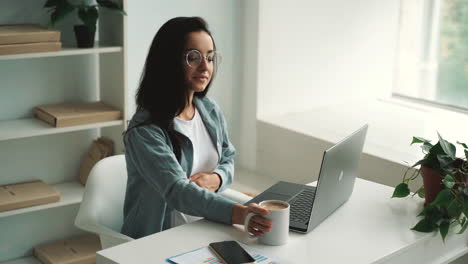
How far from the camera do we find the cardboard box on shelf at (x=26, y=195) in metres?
2.90

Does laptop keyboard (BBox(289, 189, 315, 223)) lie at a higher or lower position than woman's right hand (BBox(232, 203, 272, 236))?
lower

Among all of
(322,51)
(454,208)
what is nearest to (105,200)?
(454,208)

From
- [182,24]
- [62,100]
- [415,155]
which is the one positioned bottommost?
[415,155]

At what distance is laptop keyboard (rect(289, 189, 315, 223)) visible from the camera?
2092 mm

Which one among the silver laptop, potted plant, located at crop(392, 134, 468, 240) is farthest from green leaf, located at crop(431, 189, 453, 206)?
the silver laptop

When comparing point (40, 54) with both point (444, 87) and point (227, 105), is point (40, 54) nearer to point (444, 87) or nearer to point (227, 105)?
point (227, 105)

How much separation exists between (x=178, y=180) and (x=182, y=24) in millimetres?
513

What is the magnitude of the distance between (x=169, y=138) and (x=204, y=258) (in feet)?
1.71

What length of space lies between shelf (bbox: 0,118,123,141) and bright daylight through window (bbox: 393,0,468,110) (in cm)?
220

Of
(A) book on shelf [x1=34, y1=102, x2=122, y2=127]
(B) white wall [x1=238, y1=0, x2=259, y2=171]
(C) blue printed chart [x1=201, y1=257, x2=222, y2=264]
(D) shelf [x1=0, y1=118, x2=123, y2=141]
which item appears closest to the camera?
(C) blue printed chart [x1=201, y1=257, x2=222, y2=264]

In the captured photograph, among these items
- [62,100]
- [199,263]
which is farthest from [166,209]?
[62,100]

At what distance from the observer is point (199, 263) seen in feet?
5.78

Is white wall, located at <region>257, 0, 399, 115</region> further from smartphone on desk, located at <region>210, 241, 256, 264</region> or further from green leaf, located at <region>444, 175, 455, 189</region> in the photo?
smartphone on desk, located at <region>210, 241, 256, 264</region>

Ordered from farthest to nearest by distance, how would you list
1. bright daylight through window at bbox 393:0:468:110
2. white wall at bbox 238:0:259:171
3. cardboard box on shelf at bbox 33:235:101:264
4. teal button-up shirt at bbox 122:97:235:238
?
bright daylight through window at bbox 393:0:468:110 → white wall at bbox 238:0:259:171 → cardboard box on shelf at bbox 33:235:101:264 → teal button-up shirt at bbox 122:97:235:238
